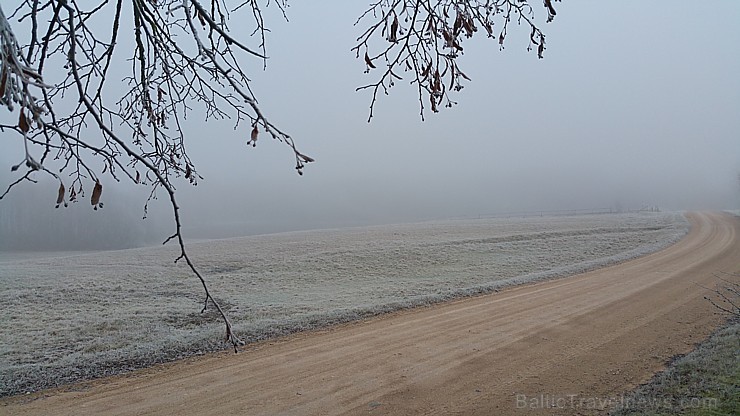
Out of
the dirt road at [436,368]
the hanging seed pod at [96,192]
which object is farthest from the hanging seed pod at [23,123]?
the dirt road at [436,368]

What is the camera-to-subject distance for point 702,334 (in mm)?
10367

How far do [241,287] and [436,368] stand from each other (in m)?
13.1

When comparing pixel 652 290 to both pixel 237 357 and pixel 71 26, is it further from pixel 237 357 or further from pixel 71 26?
pixel 71 26

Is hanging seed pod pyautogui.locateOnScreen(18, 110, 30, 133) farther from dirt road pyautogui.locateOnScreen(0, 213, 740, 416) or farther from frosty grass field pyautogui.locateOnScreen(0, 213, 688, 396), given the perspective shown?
frosty grass field pyautogui.locateOnScreen(0, 213, 688, 396)

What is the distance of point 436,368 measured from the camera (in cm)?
880

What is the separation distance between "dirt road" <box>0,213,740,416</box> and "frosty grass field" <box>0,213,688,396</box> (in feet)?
3.83

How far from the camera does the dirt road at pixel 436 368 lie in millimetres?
7293

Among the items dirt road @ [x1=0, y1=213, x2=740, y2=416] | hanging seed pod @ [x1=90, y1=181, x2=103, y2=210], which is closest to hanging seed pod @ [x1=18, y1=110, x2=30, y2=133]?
hanging seed pod @ [x1=90, y1=181, x2=103, y2=210]

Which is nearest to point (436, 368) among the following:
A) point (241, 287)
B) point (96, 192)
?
point (96, 192)

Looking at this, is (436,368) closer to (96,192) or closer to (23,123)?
(96,192)

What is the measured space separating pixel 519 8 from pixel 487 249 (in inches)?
1095

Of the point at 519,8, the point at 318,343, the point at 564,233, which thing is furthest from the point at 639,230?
the point at 519,8

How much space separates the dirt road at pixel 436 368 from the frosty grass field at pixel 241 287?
1168 mm

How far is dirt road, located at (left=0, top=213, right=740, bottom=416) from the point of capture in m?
7.29
